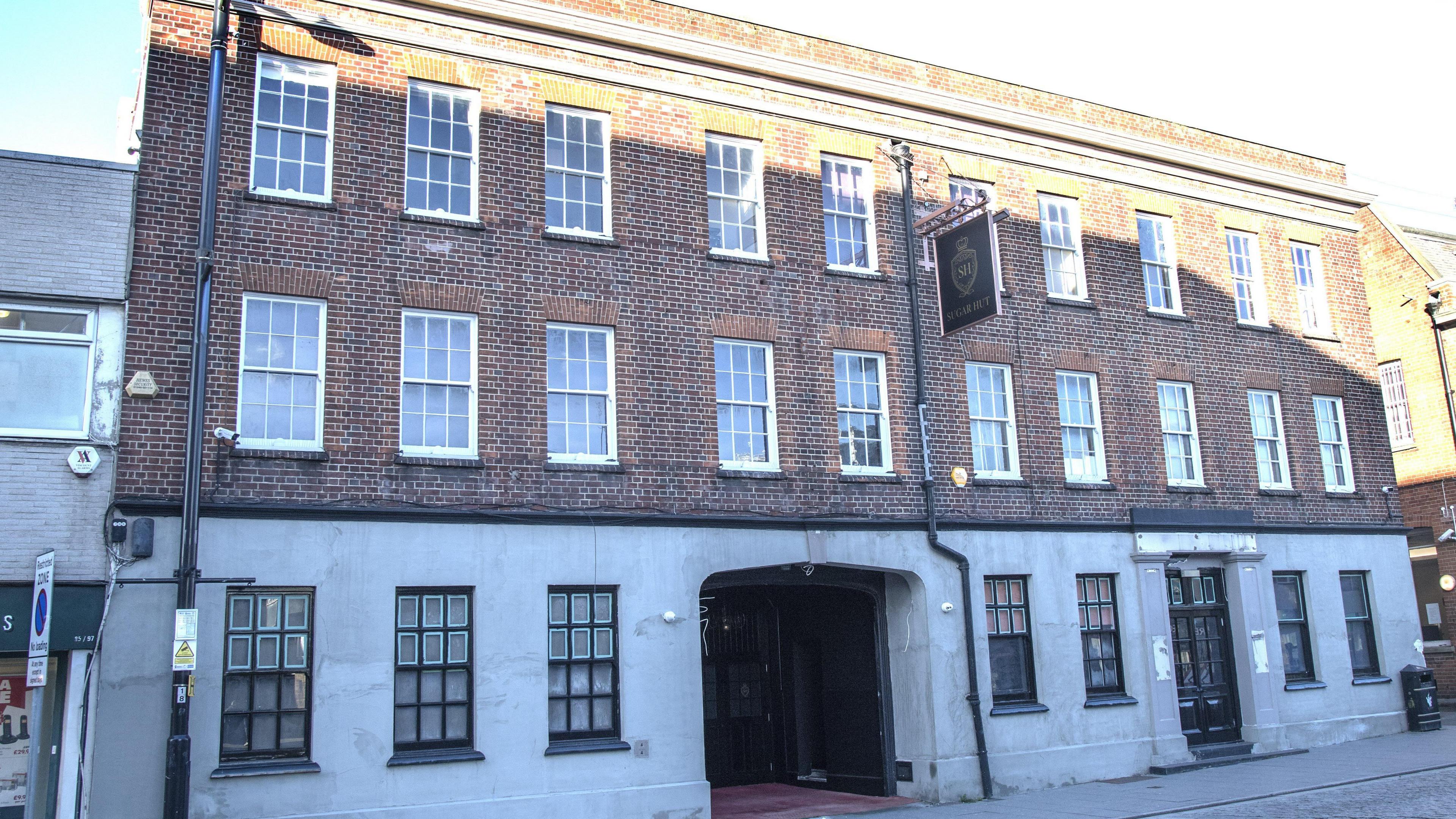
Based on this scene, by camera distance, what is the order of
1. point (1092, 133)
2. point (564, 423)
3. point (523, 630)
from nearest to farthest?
1. point (523, 630)
2. point (564, 423)
3. point (1092, 133)

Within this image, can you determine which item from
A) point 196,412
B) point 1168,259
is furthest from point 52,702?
point 1168,259

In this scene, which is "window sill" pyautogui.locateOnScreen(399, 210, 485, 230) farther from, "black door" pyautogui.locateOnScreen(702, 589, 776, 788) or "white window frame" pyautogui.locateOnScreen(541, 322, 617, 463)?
"black door" pyautogui.locateOnScreen(702, 589, 776, 788)

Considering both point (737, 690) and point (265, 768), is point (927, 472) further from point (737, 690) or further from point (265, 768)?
point (265, 768)

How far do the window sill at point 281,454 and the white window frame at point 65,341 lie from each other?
60.5 inches

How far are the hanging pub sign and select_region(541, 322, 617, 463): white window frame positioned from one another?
5.55m

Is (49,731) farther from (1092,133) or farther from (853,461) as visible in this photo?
(1092,133)

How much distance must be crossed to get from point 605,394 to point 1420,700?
56.3ft

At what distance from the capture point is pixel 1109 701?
60.6ft

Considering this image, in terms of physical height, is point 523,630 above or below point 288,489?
below

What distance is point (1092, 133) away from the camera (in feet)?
67.5

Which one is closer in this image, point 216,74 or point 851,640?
point 216,74

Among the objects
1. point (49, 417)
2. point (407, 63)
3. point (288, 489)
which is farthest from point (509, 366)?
point (49, 417)

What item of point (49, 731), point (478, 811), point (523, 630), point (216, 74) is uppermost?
point (216, 74)

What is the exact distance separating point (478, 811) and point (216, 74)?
9.17 meters
